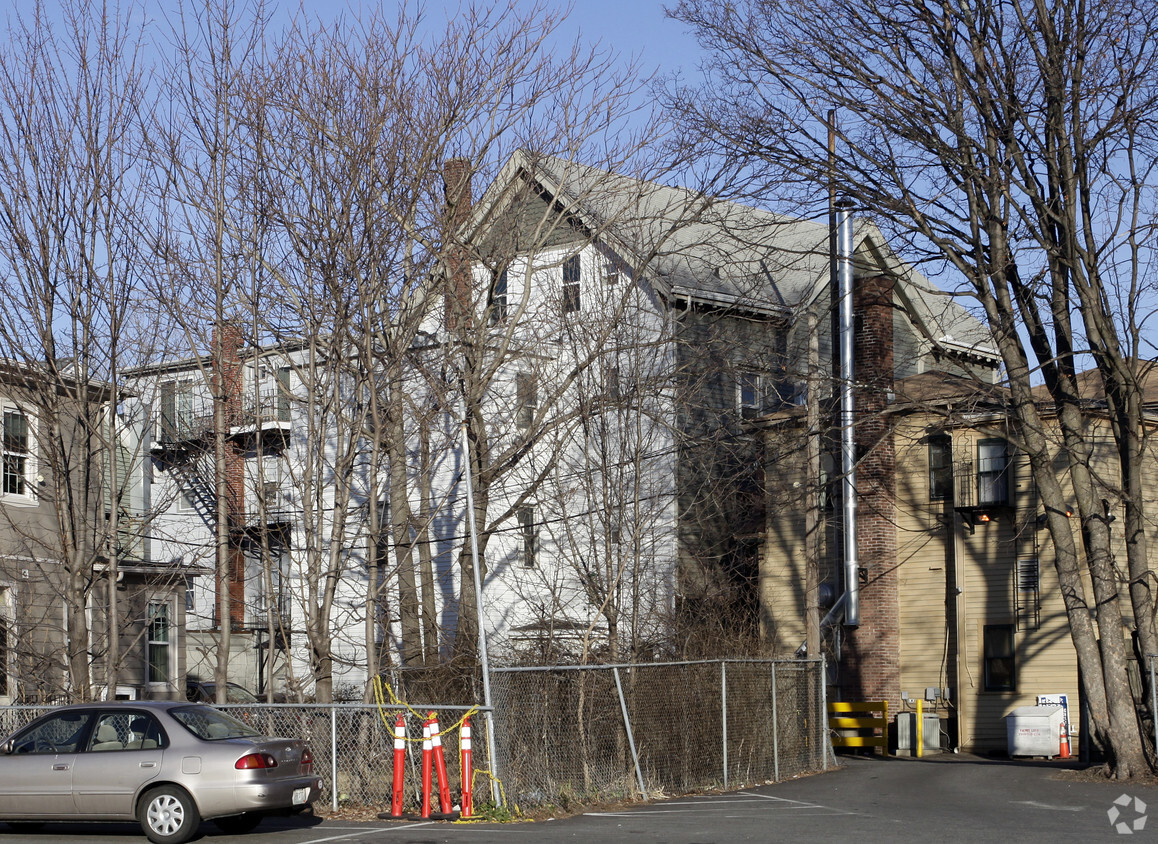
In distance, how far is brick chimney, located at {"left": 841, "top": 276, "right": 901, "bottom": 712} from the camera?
26812 mm

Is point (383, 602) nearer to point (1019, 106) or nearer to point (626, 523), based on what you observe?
point (626, 523)

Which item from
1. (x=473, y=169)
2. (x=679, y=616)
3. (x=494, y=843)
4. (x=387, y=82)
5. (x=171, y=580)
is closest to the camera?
(x=494, y=843)

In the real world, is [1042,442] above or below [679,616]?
above

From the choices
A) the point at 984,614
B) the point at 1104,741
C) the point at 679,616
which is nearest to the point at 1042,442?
the point at 1104,741

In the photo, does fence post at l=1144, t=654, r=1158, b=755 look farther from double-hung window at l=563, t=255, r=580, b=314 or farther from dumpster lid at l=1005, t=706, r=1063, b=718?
double-hung window at l=563, t=255, r=580, b=314

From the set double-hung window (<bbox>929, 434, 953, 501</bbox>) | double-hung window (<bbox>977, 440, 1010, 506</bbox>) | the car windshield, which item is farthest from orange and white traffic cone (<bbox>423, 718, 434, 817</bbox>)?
double-hung window (<bbox>929, 434, 953, 501</bbox>)

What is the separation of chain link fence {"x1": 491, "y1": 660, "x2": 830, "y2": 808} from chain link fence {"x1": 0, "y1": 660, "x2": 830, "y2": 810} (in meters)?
0.02

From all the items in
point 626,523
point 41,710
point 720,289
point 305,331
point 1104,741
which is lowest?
point 1104,741

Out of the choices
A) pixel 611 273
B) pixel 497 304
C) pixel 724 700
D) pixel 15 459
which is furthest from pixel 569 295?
pixel 15 459

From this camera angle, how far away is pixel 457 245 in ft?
64.6

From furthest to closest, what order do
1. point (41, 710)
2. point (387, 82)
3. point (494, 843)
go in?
point (387, 82), point (41, 710), point (494, 843)

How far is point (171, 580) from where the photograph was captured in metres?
24.3

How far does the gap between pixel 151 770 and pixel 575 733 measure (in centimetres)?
524

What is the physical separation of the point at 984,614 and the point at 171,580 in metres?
16.3
